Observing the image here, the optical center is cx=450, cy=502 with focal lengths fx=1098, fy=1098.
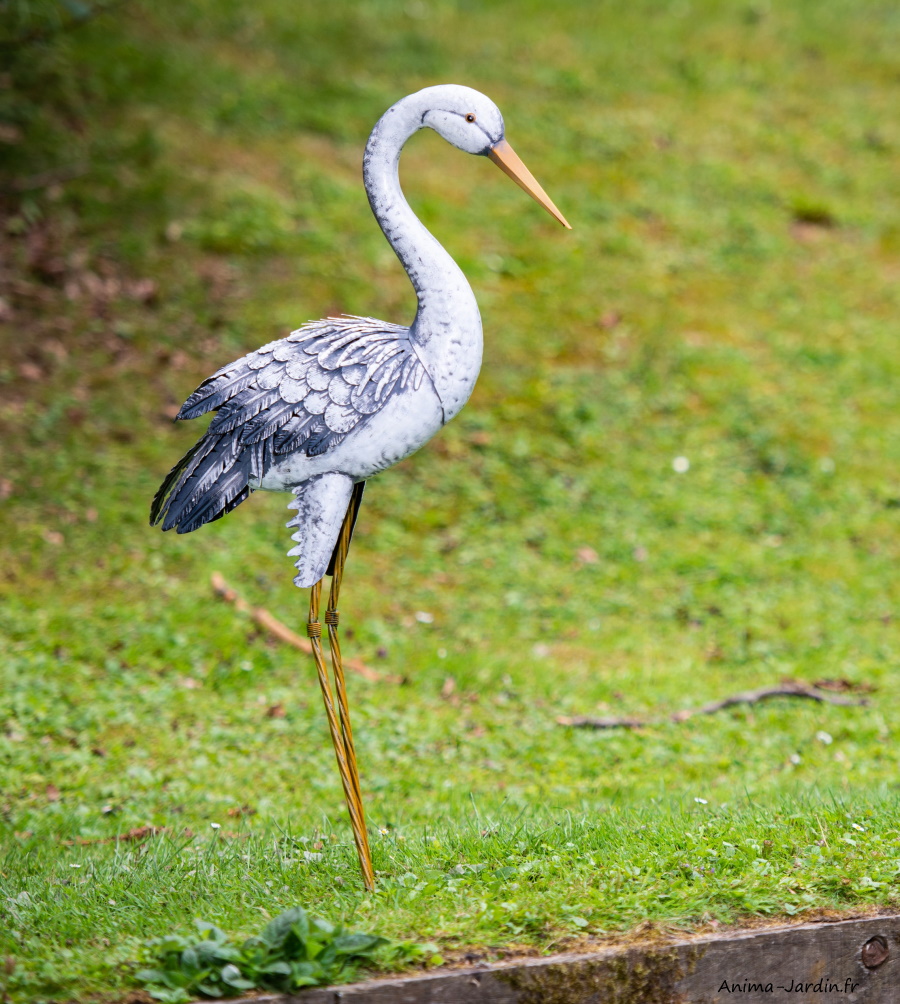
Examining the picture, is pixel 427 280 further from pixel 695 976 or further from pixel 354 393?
pixel 695 976

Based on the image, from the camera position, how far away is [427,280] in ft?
11.4

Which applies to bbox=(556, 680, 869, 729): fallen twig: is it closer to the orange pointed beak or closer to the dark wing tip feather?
the dark wing tip feather

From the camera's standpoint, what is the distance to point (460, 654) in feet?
21.0

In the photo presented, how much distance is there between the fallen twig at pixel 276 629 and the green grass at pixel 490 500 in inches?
3.3

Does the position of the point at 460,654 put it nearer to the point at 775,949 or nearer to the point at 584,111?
the point at 775,949

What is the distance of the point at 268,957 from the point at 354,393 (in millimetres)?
1684

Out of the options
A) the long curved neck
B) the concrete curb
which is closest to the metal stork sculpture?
the long curved neck

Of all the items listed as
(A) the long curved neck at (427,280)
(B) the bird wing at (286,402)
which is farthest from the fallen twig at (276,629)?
(A) the long curved neck at (427,280)

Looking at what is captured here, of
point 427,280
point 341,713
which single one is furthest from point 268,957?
point 427,280

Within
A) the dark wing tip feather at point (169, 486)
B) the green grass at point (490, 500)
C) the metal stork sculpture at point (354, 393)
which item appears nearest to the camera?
the metal stork sculpture at point (354, 393)

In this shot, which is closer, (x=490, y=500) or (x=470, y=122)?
(x=470, y=122)

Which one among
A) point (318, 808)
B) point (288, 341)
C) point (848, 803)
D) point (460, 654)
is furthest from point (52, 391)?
point (848, 803)

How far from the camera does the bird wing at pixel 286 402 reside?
3.48m

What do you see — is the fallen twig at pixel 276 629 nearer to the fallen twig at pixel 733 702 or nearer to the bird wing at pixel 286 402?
the fallen twig at pixel 733 702
